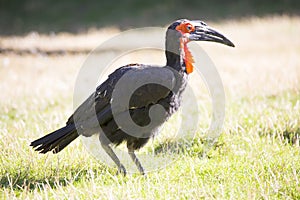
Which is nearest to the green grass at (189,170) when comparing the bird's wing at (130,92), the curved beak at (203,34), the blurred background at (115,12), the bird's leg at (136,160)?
the bird's leg at (136,160)

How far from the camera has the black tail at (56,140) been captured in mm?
4832

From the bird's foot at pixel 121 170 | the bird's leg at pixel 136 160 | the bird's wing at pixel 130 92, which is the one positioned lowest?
the bird's foot at pixel 121 170

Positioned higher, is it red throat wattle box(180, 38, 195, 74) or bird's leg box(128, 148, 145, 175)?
red throat wattle box(180, 38, 195, 74)

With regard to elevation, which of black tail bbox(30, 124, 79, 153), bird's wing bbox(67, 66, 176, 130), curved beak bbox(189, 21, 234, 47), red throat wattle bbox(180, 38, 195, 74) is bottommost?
black tail bbox(30, 124, 79, 153)

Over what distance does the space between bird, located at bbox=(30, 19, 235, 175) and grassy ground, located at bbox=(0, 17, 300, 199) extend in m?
0.26

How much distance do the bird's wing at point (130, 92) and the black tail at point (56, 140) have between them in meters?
0.14

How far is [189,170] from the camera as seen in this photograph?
4867 millimetres

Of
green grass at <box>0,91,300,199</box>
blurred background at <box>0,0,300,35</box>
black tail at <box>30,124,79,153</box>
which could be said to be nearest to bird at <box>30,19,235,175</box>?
black tail at <box>30,124,79,153</box>

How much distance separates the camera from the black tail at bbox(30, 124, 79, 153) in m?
4.83

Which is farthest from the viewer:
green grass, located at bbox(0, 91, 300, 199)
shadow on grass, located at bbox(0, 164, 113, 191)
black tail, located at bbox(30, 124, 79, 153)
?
black tail, located at bbox(30, 124, 79, 153)

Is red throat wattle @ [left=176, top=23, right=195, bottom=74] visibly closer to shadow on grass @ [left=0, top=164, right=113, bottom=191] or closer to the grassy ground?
the grassy ground

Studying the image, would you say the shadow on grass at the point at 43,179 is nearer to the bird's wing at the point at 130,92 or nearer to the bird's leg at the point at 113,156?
the bird's leg at the point at 113,156

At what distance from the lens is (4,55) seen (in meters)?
13.3

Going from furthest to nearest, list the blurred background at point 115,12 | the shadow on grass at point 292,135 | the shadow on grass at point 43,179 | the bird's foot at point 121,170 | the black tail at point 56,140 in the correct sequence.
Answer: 1. the blurred background at point 115,12
2. the shadow on grass at point 292,135
3. the bird's foot at point 121,170
4. the black tail at point 56,140
5. the shadow on grass at point 43,179
